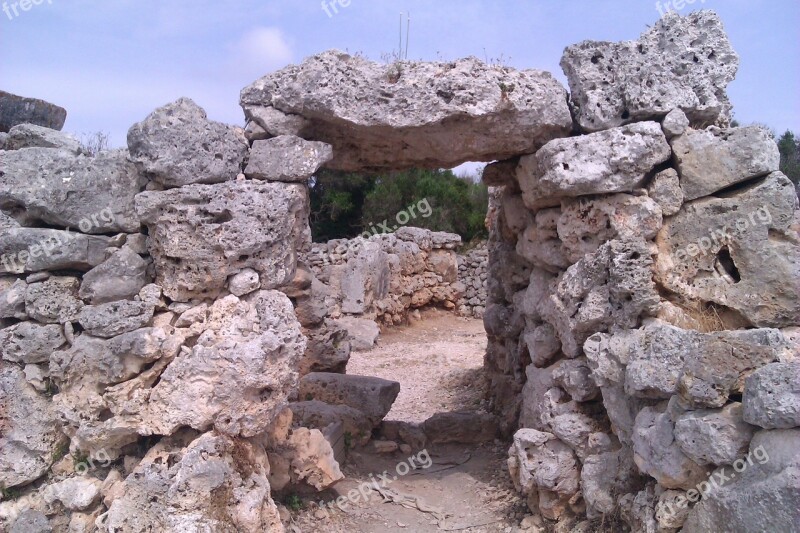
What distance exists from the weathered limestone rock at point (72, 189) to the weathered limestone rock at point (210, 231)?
0.69 feet

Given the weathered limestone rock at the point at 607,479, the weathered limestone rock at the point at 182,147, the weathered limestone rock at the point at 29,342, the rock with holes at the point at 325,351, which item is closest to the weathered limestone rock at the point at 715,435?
the weathered limestone rock at the point at 607,479

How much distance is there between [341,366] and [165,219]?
3.88 m

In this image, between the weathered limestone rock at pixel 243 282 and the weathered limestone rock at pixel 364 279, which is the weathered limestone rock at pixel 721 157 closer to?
the weathered limestone rock at pixel 243 282

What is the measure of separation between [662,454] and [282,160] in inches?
118

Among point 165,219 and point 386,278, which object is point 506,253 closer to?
point 165,219

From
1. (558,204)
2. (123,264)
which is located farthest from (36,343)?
(558,204)

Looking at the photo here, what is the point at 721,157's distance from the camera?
451cm

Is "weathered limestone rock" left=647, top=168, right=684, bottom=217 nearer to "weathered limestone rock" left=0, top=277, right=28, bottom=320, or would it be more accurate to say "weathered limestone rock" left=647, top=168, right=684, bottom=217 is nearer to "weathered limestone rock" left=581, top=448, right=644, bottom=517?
"weathered limestone rock" left=581, top=448, right=644, bottom=517

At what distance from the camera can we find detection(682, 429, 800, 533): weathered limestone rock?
9.75 ft

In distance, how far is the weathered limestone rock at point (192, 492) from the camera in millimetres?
3828

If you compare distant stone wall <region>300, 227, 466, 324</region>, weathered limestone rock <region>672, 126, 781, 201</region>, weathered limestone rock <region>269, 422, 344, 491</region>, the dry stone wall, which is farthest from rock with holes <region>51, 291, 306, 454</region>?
distant stone wall <region>300, 227, 466, 324</region>

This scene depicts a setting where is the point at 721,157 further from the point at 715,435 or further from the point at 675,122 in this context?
the point at 715,435

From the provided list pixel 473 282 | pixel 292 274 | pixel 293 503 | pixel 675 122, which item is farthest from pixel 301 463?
pixel 473 282

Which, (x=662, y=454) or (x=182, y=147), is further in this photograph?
(x=182, y=147)
